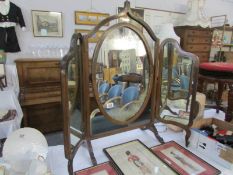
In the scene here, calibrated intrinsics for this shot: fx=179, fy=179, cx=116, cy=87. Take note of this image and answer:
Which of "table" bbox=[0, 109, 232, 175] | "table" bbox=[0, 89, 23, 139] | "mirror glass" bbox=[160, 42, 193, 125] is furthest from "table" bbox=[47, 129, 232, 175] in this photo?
"table" bbox=[0, 89, 23, 139]

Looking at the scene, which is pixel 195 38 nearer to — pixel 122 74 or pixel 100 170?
pixel 122 74

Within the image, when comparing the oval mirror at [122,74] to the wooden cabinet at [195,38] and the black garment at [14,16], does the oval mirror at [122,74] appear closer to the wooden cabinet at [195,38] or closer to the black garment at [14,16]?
the black garment at [14,16]

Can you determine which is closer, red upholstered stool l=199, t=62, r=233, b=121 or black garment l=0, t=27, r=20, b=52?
red upholstered stool l=199, t=62, r=233, b=121

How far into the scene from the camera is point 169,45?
3.17 ft

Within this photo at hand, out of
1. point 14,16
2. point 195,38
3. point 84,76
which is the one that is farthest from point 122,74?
point 195,38

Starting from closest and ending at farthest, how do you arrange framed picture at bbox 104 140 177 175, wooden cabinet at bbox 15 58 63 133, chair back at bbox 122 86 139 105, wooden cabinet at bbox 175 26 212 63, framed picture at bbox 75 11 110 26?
framed picture at bbox 104 140 177 175 < chair back at bbox 122 86 139 105 < wooden cabinet at bbox 15 58 63 133 < framed picture at bbox 75 11 110 26 < wooden cabinet at bbox 175 26 212 63

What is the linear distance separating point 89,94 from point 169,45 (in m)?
0.52

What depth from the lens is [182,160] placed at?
2.78 ft

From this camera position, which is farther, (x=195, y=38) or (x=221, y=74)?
(x=195, y=38)

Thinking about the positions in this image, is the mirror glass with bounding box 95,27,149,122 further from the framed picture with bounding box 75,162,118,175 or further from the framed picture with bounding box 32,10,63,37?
the framed picture with bounding box 32,10,63,37

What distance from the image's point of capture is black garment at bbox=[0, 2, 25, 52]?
85.0 inches

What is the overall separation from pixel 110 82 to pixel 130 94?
0.46 feet

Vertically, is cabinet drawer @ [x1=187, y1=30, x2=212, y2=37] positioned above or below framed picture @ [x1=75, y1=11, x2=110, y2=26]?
below

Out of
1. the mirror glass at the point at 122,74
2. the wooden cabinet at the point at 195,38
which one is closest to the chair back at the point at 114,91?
the mirror glass at the point at 122,74
